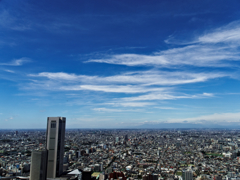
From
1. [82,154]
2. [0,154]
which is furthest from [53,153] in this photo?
[82,154]

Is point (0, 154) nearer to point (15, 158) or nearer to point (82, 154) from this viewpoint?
point (15, 158)

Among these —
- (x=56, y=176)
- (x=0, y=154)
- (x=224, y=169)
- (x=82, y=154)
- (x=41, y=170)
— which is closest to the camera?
(x=41, y=170)

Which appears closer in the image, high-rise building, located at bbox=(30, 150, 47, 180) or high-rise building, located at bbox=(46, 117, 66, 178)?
high-rise building, located at bbox=(30, 150, 47, 180)

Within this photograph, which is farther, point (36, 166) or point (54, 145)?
point (54, 145)

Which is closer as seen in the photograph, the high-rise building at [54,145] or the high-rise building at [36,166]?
the high-rise building at [36,166]

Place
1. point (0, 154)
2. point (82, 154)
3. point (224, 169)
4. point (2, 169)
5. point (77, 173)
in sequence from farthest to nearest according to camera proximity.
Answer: point (82, 154) < point (0, 154) < point (224, 169) < point (2, 169) < point (77, 173)

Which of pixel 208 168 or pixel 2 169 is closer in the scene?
pixel 2 169

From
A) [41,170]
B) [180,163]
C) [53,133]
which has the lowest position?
[180,163]

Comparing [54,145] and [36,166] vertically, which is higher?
[54,145]
